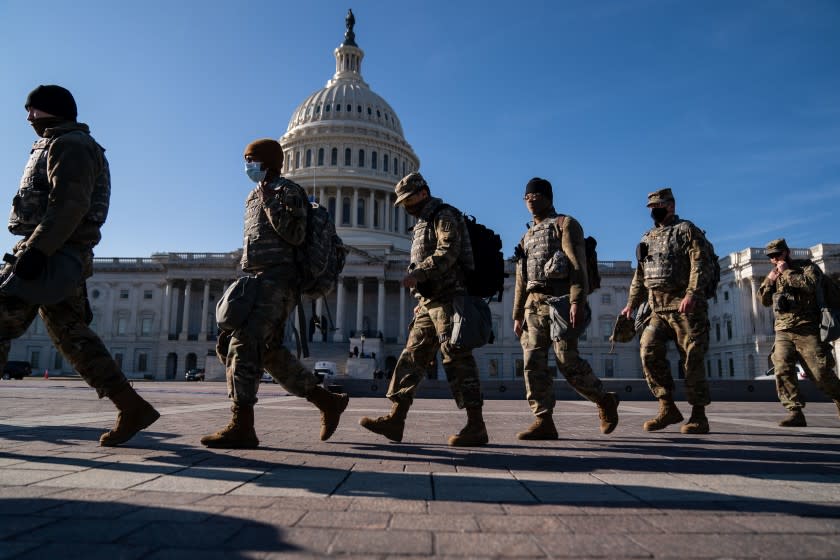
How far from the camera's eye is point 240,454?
4488 mm

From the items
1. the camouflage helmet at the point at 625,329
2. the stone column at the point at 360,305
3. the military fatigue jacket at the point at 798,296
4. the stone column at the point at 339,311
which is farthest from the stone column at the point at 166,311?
the military fatigue jacket at the point at 798,296

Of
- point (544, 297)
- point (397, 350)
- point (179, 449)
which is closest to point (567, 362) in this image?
point (544, 297)

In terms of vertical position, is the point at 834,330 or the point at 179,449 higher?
the point at 834,330

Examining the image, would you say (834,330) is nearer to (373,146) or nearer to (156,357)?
(156,357)

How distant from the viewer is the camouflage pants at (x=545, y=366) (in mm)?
5832

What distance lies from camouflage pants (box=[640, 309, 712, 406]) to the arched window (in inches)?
A: 2687

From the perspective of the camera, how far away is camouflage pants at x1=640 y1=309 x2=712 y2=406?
680cm

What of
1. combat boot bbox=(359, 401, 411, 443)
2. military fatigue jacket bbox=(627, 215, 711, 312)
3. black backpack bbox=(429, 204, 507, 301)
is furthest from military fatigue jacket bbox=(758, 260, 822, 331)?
combat boot bbox=(359, 401, 411, 443)

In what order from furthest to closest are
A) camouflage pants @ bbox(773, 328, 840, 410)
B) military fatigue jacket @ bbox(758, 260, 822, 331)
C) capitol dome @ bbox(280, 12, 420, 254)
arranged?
1. capitol dome @ bbox(280, 12, 420, 254)
2. military fatigue jacket @ bbox(758, 260, 822, 331)
3. camouflage pants @ bbox(773, 328, 840, 410)

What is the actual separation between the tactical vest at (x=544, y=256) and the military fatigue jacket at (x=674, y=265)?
166cm

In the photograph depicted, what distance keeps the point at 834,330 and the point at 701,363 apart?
2.44m

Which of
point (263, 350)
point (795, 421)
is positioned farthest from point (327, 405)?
point (795, 421)

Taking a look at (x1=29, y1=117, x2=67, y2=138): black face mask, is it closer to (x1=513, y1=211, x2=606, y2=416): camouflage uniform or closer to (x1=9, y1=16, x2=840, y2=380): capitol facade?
(x1=513, y1=211, x2=606, y2=416): camouflage uniform

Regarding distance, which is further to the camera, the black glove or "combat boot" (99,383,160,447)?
"combat boot" (99,383,160,447)
